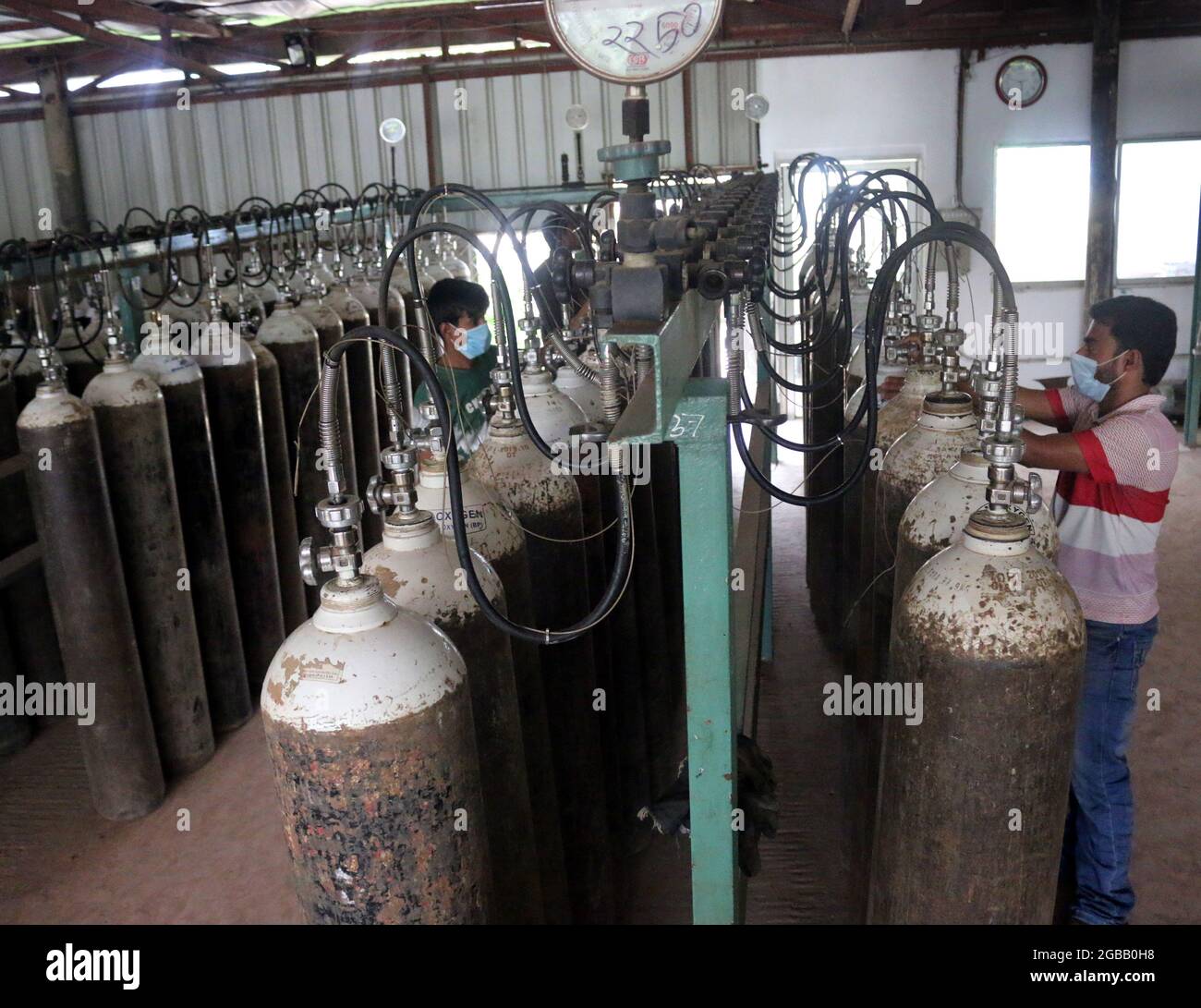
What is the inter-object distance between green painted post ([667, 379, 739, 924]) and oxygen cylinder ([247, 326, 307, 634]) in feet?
7.62

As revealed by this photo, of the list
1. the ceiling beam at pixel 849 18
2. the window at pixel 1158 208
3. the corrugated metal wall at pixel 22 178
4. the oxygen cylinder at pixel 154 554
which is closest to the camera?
the oxygen cylinder at pixel 154 554

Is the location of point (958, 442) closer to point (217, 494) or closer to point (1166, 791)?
point (1166, 791)

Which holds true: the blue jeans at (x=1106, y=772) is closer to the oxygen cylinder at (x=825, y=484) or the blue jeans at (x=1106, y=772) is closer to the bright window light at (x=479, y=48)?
the oxygen cylinder at (x=825, y=484)

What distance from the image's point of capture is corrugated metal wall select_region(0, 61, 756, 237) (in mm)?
7633

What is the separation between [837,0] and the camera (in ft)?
21.9

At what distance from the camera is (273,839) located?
8.84ft

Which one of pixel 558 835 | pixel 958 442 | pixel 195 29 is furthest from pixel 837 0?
pixel 558 835

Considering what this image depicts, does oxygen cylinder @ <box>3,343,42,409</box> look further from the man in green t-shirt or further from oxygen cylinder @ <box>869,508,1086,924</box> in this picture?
oxygen cylinder @ <box>869,508,1086,924</box>

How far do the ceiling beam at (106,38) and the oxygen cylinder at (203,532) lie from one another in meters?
2.75

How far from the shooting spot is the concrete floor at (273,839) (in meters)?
2.42

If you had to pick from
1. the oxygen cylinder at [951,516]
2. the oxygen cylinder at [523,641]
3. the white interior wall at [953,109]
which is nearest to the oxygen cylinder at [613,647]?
the oxygen cylinder at [523,641]

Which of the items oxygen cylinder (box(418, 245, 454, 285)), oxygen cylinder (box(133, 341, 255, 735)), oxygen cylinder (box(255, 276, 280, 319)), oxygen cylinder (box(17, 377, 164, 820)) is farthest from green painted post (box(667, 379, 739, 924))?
oxygen cylinder (box(418, 245, 454, 285))

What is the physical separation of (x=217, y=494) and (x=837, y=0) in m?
5.42

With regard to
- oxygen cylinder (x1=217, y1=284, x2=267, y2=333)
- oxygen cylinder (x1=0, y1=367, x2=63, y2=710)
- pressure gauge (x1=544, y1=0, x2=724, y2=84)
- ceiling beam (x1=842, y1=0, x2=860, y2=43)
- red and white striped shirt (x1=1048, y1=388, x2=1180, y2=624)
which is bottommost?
oxygen cylinder (x1=0, y1=367, x2=63, y2=710)
